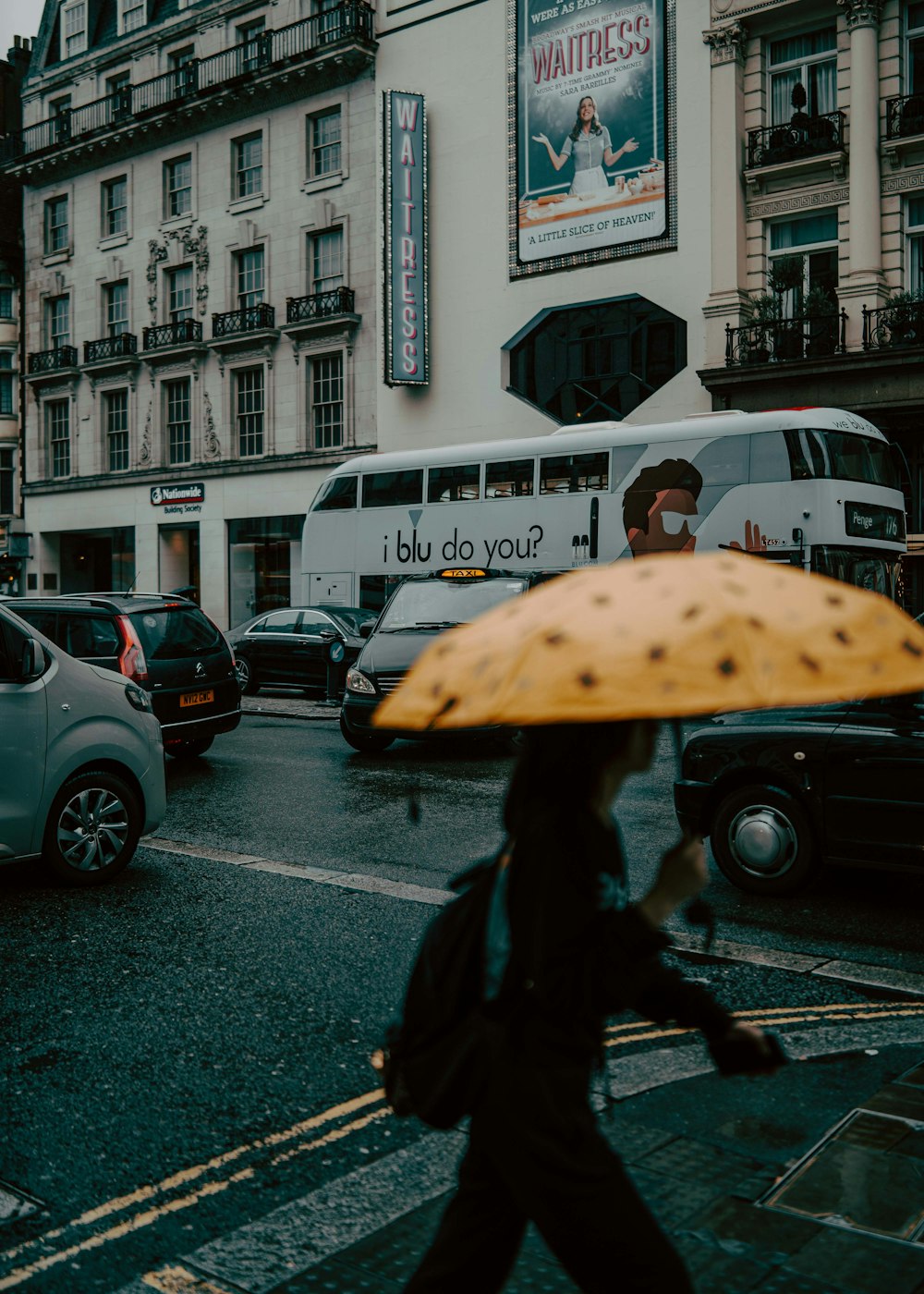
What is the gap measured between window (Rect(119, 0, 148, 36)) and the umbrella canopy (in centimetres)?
4100

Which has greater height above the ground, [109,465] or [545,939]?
[109,465]

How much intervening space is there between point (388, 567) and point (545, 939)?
2078cm

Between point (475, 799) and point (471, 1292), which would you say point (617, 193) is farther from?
point (471, 1292)

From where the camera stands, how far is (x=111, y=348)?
3794 centimetres

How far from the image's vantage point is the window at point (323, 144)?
3269 cm

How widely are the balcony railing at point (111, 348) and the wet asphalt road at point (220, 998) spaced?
30456 mm

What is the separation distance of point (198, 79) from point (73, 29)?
295 inches

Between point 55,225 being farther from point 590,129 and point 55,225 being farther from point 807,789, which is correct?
point 807,789

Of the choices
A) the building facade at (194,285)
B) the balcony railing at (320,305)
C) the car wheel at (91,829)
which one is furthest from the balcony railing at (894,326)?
the car wheel at (91,829)

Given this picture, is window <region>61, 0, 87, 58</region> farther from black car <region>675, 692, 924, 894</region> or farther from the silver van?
black car <region>675, 692, 924, 894</region>

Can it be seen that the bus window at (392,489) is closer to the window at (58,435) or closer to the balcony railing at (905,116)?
→ the balcony railing at (905,116)

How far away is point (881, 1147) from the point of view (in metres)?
3.58

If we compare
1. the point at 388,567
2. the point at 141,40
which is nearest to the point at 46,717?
the point at 388,567

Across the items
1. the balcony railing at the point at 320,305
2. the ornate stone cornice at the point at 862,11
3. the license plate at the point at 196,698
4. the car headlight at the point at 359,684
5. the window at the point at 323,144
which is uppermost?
the window at the point at 323,144
